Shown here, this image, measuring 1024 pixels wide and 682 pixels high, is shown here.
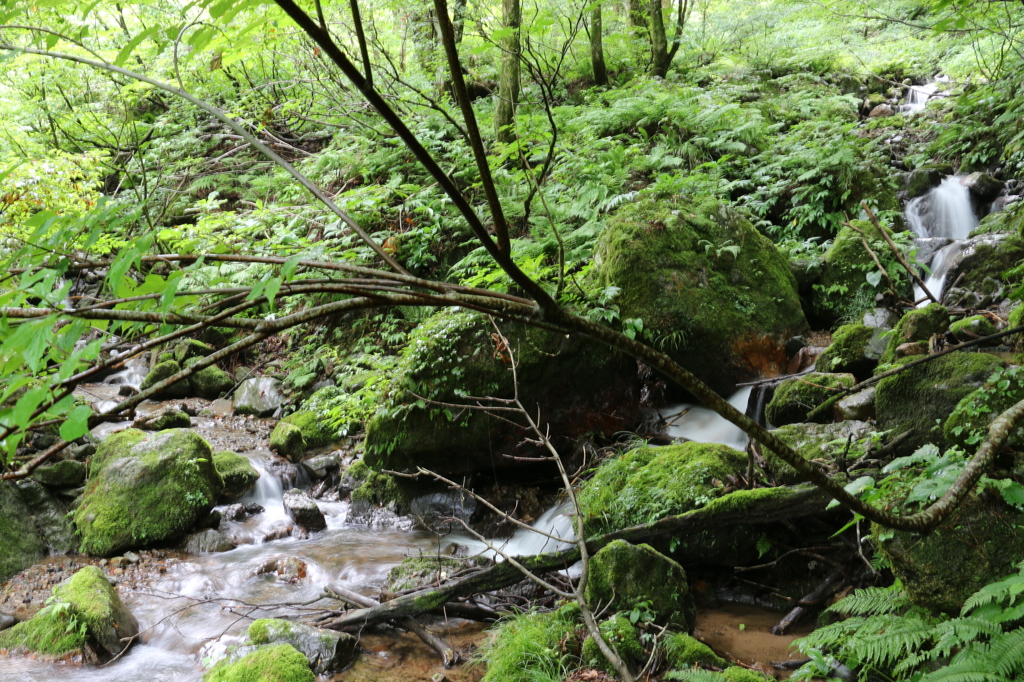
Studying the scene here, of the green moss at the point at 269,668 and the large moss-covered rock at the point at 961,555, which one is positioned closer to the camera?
the large moss-covered rock at the point at 961,555

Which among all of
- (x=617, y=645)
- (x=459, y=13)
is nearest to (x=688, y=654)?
(x=617, y=645)

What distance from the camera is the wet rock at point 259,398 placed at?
992cm

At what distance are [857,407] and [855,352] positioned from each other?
41.4 inches

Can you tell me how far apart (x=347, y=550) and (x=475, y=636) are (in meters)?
2.43

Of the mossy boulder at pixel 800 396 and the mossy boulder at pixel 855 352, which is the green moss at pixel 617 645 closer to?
the mossy boulder at pixel 800 396

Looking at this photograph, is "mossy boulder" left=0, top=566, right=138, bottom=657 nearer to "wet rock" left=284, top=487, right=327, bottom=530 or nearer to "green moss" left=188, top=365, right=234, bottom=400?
"wet rock" left=284, top=487, right=327, bottom=530

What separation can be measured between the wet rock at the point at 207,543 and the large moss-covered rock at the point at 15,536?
1.50 m

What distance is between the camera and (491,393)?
6391mm

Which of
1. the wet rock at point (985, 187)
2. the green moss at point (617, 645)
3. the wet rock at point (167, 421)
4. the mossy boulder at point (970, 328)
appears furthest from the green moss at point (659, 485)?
the wet rock at point (985, 187)

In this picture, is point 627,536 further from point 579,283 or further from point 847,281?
point 847,281

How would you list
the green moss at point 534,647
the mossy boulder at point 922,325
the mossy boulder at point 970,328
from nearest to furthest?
the green moss at point 534,647, the mossy boulder at point 970,328, the mossy boulder at point 922,325

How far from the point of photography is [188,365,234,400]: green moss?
34.4 ft

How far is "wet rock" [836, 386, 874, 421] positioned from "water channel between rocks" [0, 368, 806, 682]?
1.08 m

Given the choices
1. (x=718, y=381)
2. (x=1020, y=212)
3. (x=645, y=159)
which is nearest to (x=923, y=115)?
(x=1020, y=212)
